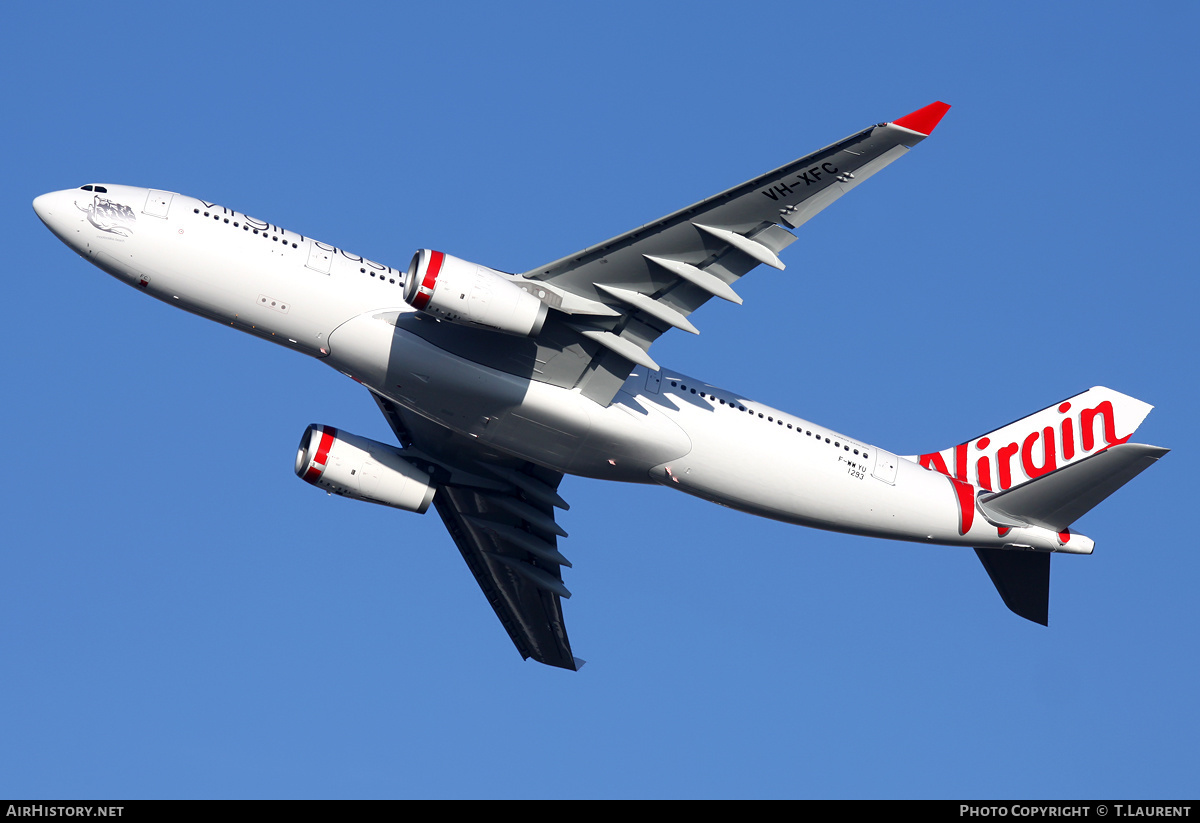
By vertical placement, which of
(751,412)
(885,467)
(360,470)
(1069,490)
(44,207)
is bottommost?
(360,470)

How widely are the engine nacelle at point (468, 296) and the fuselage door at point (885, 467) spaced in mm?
11134

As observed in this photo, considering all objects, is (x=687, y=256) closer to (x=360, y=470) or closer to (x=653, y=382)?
(x=653, y=382)

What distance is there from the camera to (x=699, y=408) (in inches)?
1328

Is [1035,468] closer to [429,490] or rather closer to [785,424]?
[785,424]

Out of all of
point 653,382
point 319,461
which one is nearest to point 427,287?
point 653,382

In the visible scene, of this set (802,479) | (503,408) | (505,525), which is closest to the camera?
(503,408)

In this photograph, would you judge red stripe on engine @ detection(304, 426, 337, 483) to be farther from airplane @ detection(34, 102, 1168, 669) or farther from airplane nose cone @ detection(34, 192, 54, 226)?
airplane nose cone @ detection(34, 192, 54, 226)

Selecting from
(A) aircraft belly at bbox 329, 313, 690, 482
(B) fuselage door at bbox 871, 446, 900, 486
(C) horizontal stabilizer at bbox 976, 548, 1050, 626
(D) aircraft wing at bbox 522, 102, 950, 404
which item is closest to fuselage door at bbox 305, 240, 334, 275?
(A) aircraft belly at bbox 329, 313, 690, 482

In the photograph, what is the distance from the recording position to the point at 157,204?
31.5 m

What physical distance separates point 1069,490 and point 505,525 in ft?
58.3

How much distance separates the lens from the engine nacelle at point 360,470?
1438 inches

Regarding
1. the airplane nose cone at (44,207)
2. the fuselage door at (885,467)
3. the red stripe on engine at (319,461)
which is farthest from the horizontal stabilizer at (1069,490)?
the airplane nose cone at (44,207)

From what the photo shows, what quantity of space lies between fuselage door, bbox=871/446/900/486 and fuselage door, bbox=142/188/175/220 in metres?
20.4

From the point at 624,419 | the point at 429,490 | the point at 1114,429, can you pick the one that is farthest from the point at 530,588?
the point at 1114,429
